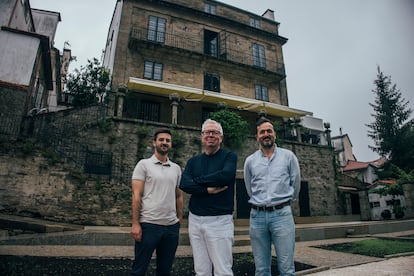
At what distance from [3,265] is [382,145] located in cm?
2704

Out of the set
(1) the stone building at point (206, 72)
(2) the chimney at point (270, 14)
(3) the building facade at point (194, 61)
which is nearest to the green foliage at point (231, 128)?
(1) the stone building at point (206, 72)

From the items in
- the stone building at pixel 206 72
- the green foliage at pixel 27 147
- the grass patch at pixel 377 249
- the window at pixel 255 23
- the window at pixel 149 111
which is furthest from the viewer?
the window at pixel 255 23

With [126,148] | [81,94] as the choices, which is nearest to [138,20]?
[81,94]

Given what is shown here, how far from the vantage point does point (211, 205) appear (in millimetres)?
2451

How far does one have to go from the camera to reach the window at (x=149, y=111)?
50.4ft

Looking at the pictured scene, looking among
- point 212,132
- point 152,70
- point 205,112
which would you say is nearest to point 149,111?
point 152,70

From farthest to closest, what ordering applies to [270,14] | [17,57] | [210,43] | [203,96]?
[270,14], [210,43], [203,96], [17,57]

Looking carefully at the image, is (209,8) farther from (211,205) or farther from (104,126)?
(211,205)

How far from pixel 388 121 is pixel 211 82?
59.2ft

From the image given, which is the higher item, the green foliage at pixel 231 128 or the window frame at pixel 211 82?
the window frame at pixel 211 82

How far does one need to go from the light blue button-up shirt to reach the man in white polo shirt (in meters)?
0.97

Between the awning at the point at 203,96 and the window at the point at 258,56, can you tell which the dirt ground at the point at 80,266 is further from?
the window at the point at 258,56

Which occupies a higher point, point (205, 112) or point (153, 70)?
point (153, 70)

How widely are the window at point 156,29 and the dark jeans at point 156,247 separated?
1679 centimetres
